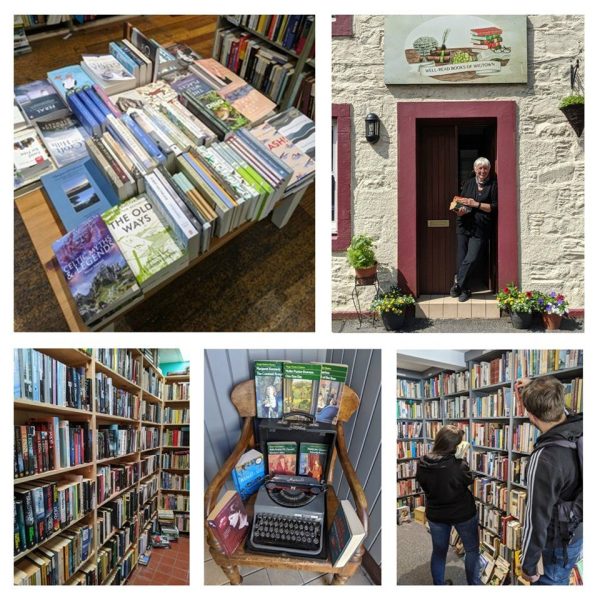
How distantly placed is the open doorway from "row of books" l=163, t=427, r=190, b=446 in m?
1.49

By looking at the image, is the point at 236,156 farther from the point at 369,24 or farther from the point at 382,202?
the point at 369,24

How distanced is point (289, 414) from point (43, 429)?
96 centimetres

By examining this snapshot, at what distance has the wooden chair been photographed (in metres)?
1.51

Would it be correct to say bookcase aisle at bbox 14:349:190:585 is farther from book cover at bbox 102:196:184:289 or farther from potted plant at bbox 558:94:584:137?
potted plant at bbox 558:94:584:137

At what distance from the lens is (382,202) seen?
237 centimetres

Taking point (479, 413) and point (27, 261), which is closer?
point (479, 413)

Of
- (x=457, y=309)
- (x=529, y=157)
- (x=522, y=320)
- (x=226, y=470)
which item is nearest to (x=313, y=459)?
(x=226, y=470)

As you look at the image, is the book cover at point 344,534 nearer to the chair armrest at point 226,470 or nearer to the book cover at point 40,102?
the chair armrest at point 226,470

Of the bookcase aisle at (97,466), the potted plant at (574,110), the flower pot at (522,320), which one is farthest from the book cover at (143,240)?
the potted plant at (574,110)

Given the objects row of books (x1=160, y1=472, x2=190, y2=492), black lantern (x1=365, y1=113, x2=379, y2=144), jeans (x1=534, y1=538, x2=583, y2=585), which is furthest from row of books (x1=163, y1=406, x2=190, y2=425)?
black lantern (x1=365, y1=113, x2=379, y2=144)

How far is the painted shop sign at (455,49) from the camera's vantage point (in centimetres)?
222

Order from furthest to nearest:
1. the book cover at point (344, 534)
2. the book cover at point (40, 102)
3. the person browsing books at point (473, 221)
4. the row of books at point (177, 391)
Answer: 1. the person browsing books at point (473, 221)
2. the book cover at point (40, 102)
3. the row of books at point (177, 391)
4. the book cover at point (344, 534)

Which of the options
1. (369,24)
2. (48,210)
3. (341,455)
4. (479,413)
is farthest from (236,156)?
(479,413)

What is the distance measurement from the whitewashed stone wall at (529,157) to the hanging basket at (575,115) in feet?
0.11
